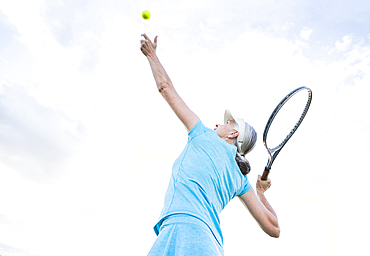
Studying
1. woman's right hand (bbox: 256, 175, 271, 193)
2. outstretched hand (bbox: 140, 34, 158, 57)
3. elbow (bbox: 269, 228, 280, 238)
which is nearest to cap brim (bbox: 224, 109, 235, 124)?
outstretched hand (bbox: 140, 34, 158, 57)

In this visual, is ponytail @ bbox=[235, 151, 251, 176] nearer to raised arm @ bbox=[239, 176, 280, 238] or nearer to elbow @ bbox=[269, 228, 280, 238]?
raised arm @ bbox=[239, 176, 280, 238]

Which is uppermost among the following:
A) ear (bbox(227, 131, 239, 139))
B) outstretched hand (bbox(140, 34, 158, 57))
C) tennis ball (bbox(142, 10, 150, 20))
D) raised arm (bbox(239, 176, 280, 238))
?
tennis ball (bbox(142, 10, 150, 20))

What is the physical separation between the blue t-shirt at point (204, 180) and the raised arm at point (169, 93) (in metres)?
0.08

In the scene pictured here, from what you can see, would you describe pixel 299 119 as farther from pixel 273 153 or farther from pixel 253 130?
pixel 253 130

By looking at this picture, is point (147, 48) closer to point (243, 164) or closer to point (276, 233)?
point (243, 164)

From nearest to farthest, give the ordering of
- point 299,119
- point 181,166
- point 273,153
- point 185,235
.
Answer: point 185,235, point 181,166, point 273,153, point 299,119

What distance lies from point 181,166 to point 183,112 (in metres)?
0.51

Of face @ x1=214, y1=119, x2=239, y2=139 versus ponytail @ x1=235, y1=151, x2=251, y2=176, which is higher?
face @ x1=214, y1=119, x2=239, y2=139

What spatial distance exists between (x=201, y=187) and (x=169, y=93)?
38.3 inches

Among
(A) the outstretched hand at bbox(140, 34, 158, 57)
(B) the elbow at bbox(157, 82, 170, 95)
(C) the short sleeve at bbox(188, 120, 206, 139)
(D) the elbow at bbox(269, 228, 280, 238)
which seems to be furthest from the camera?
(A) the outstretched hand at bbox(140, 34, 158, 57)

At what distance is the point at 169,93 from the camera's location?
3189mm

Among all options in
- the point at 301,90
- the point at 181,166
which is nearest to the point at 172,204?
the point at 181,166

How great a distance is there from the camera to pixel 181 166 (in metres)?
2.82

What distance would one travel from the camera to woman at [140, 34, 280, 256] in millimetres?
2377
